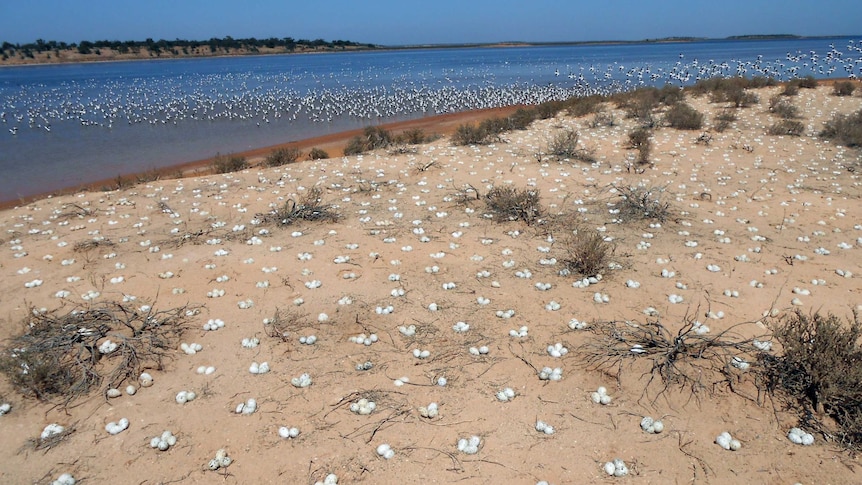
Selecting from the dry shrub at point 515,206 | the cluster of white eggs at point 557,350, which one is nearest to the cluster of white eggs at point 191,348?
the cluster of white eggs at point 557,350

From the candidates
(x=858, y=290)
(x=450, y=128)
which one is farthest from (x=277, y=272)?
(x=450, y=128)

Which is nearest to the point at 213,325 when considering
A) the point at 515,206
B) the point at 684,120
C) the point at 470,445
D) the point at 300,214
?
the point at 470,445

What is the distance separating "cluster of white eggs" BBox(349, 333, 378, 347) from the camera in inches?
223

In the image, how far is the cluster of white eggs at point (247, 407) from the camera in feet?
15.3

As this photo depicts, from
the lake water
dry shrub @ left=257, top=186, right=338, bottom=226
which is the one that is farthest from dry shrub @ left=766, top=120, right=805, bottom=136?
the lake water

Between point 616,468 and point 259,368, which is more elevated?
point 259,368

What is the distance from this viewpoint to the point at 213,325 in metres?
5.98

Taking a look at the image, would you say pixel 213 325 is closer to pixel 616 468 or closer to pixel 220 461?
pixel 220 461

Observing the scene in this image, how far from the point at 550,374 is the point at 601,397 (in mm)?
557

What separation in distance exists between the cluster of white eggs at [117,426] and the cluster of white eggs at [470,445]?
3.13m

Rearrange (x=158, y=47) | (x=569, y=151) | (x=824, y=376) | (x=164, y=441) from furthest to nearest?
→ (x=158, y=47) → (x=569, y=151) → (x=824, y=376) → (x=164, y=441)

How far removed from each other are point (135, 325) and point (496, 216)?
20.5ft

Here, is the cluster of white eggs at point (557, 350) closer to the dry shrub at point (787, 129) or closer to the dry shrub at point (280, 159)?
the dry shrub at point (280, 159)

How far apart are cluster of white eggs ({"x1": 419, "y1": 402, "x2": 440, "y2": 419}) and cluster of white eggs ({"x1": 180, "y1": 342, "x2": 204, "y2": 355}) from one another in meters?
2.81
